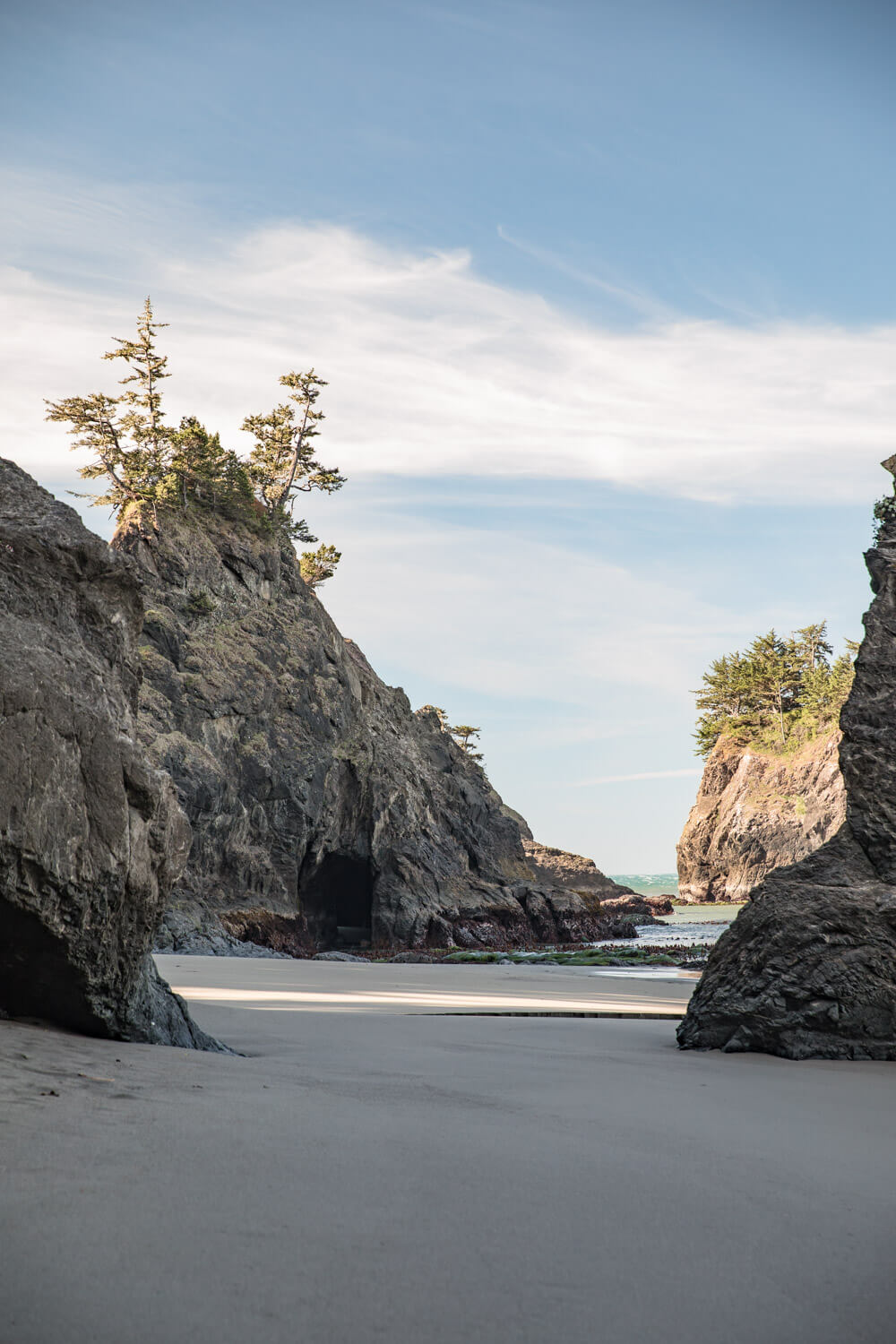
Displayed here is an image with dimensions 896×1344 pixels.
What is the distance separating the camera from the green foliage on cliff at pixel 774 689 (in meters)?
70.9

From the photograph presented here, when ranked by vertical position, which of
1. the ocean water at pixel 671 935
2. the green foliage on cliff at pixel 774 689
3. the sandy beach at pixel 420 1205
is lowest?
the ocean water at pixel 671 935

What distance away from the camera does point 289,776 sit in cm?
2969

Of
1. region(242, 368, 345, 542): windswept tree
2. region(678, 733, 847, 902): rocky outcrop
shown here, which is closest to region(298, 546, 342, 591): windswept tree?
region(242, 368, 345, 542): windswept tree

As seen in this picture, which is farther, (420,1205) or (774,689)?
(774,689)

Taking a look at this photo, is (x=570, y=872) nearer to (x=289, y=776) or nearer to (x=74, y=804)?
(x=289, y=776)

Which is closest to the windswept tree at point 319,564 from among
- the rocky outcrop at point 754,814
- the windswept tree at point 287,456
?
the windswept tree at point 287,456

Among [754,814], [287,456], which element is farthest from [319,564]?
[754,814]

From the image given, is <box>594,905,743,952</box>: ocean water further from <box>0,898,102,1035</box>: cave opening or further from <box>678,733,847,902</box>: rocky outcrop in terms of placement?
<box>0,898,102,1035</box>: cave opening

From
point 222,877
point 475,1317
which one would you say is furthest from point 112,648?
point 222,877

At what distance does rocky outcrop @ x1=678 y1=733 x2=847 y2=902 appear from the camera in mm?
65750

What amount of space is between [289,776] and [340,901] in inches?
289

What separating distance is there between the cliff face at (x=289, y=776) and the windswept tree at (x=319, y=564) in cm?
1057

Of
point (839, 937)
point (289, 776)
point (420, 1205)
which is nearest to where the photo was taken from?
point (420, 1205)

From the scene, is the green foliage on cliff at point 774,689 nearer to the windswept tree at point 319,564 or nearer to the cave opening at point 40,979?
the windswept tree at point 319,564
